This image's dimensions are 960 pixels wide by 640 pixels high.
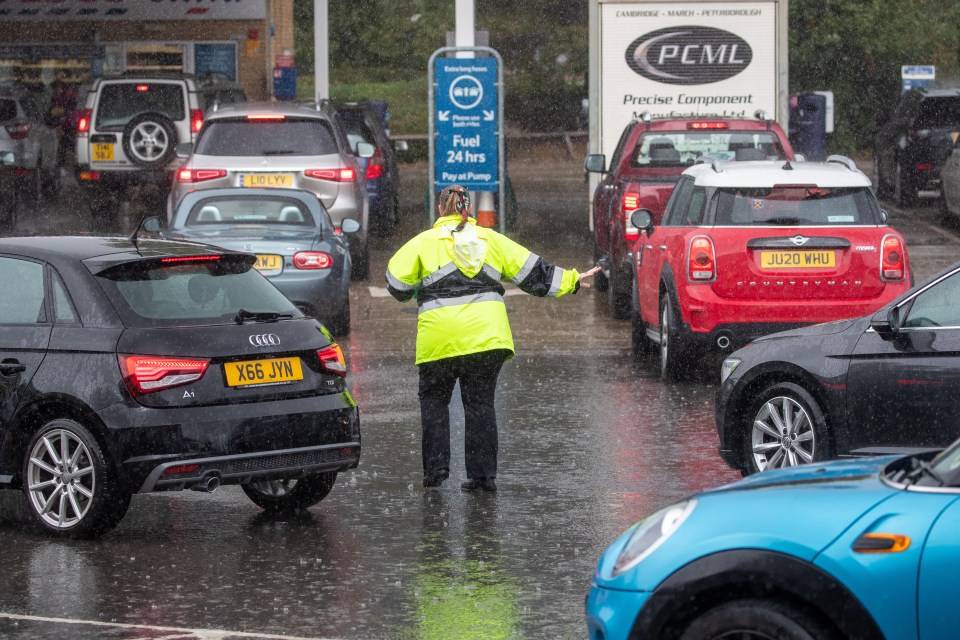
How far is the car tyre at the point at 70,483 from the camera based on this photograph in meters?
7.88

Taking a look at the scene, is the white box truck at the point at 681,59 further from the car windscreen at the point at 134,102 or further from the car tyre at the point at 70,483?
the car tyre at the point at 70,483

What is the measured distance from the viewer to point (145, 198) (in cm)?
2898

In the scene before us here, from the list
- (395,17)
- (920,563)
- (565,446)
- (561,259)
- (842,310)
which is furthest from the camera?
(395,17)

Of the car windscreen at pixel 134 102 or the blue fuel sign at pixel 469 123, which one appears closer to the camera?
the blue fuel sign at pixel 469 123

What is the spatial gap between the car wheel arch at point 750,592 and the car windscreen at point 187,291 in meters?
3.85

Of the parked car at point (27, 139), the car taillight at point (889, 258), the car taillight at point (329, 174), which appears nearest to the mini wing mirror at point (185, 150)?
the car taillight at point (329, 174)

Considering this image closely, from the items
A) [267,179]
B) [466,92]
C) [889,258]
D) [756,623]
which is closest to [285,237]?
[267,179]

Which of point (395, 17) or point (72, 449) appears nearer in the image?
point (72, 449)

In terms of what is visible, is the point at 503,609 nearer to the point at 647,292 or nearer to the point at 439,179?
the point at 647,292

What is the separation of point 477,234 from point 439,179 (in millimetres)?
12853

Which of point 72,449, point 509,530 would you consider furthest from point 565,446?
point 72,449

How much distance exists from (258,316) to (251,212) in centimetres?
753

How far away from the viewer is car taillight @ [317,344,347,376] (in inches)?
334

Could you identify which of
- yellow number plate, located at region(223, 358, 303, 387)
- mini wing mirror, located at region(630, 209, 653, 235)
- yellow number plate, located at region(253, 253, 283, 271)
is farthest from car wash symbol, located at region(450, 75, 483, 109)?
yellow number plate, located at region(223, 358, 303, 387)
